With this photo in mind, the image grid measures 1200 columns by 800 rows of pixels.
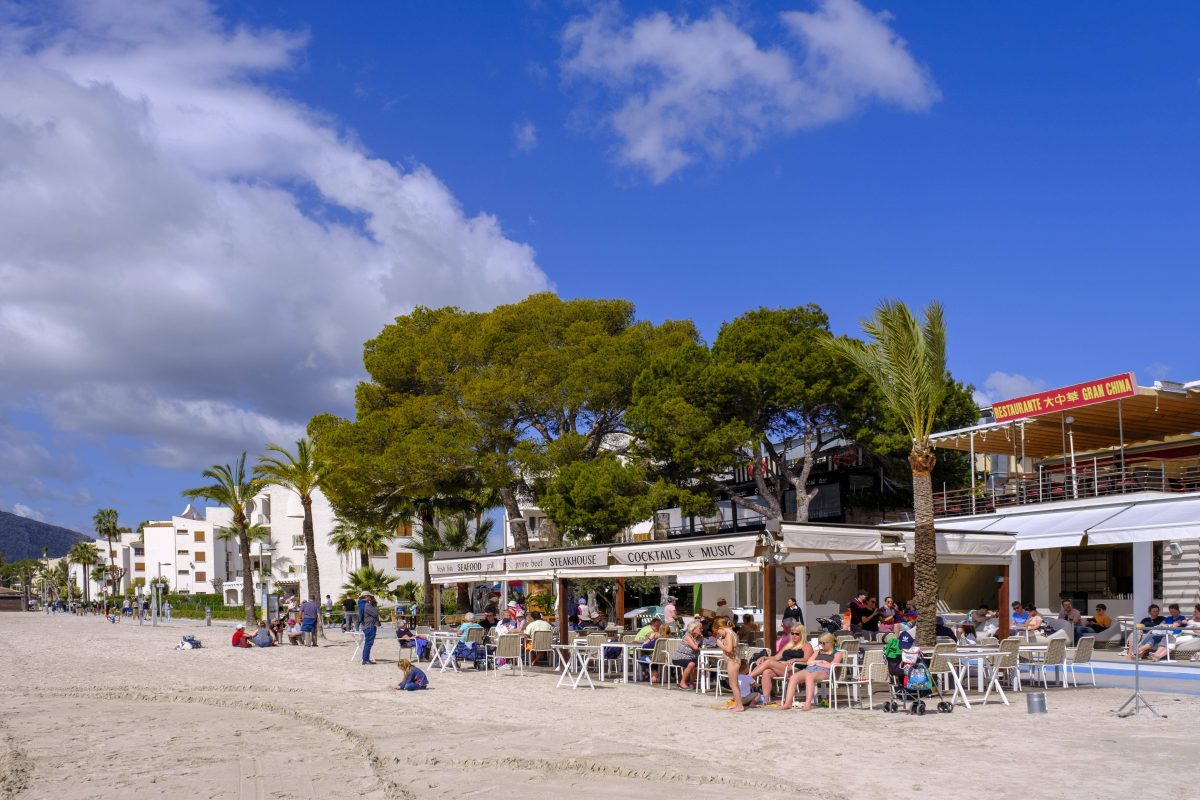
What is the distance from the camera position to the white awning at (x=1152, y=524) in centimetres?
2189

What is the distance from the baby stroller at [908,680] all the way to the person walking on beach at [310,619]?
17.0 m

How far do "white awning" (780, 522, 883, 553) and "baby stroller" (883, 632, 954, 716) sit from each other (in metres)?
1.93

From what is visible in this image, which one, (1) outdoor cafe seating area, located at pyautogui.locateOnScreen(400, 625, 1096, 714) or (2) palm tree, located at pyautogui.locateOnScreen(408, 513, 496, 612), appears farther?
(2) palm tree, located at pyautogui.locateOnScreen(408, 513, 496, 612)

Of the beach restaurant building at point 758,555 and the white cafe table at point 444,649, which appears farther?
the white cafe table at point 444,649

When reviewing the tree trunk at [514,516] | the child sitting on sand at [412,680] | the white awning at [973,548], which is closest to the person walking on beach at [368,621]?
the child sitting on sand at [412,680]

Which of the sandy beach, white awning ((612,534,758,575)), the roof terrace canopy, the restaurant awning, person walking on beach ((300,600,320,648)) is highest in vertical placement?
the roof terrace canopy

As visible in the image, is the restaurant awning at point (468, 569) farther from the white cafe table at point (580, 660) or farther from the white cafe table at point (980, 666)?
the white cafe table at point (980, 666)

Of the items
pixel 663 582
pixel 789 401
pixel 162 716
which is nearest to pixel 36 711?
pixel 162 716

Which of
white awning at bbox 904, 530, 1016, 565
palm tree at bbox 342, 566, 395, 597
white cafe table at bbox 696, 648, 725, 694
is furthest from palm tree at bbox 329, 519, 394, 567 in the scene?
white awning at bbox 904, 530, 1016, 565

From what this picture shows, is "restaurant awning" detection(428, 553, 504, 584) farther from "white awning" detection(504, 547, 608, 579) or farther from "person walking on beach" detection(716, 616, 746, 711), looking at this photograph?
"person walking on beach" detection(716, 616, 746, 711)

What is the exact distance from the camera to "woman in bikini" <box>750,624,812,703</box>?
13992mm

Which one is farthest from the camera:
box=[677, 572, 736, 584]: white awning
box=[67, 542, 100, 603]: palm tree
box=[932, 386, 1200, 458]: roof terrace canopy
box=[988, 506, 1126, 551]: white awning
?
box=[67, 542, 100, 603]: palm tree

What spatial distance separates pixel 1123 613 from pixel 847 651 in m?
15.0

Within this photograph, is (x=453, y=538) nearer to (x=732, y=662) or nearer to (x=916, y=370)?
(x=916, y=370)
